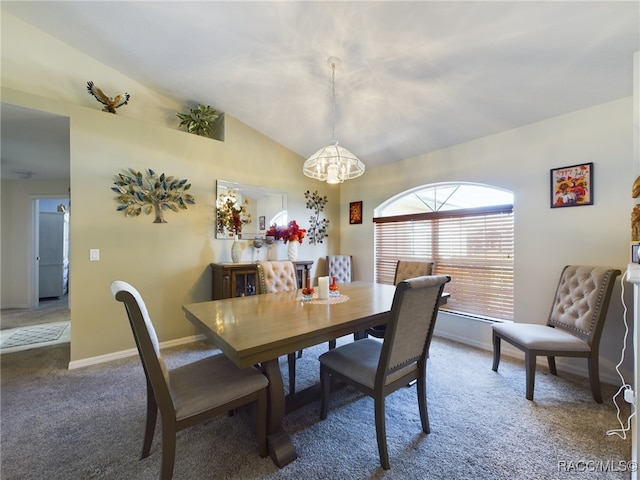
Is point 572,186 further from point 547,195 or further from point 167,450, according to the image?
point 167,450

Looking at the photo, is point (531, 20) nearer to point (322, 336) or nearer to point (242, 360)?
point (322, 336)

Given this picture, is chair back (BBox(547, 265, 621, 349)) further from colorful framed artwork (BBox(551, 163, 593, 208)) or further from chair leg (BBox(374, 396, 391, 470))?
chair leg (BBox(374, 396, 391, 470))

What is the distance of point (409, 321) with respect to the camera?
150 cm

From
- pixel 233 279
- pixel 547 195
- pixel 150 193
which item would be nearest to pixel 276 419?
pixel 233 279

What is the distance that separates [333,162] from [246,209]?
1.87 m

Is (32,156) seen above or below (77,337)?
above

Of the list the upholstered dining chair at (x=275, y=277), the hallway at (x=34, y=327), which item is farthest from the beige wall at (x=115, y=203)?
the hallway at (x=34, y=327)

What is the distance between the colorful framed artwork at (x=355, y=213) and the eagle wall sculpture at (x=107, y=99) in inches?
133

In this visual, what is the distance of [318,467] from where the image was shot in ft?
4.73

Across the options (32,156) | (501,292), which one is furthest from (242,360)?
(32,156)

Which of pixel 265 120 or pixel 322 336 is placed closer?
pixel 322 336

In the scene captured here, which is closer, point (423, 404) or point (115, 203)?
point (423, 404)

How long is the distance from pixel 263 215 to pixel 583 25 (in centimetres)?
358

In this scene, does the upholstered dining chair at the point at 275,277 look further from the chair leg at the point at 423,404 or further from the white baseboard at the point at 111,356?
the white baseboard at the point at 111,356
